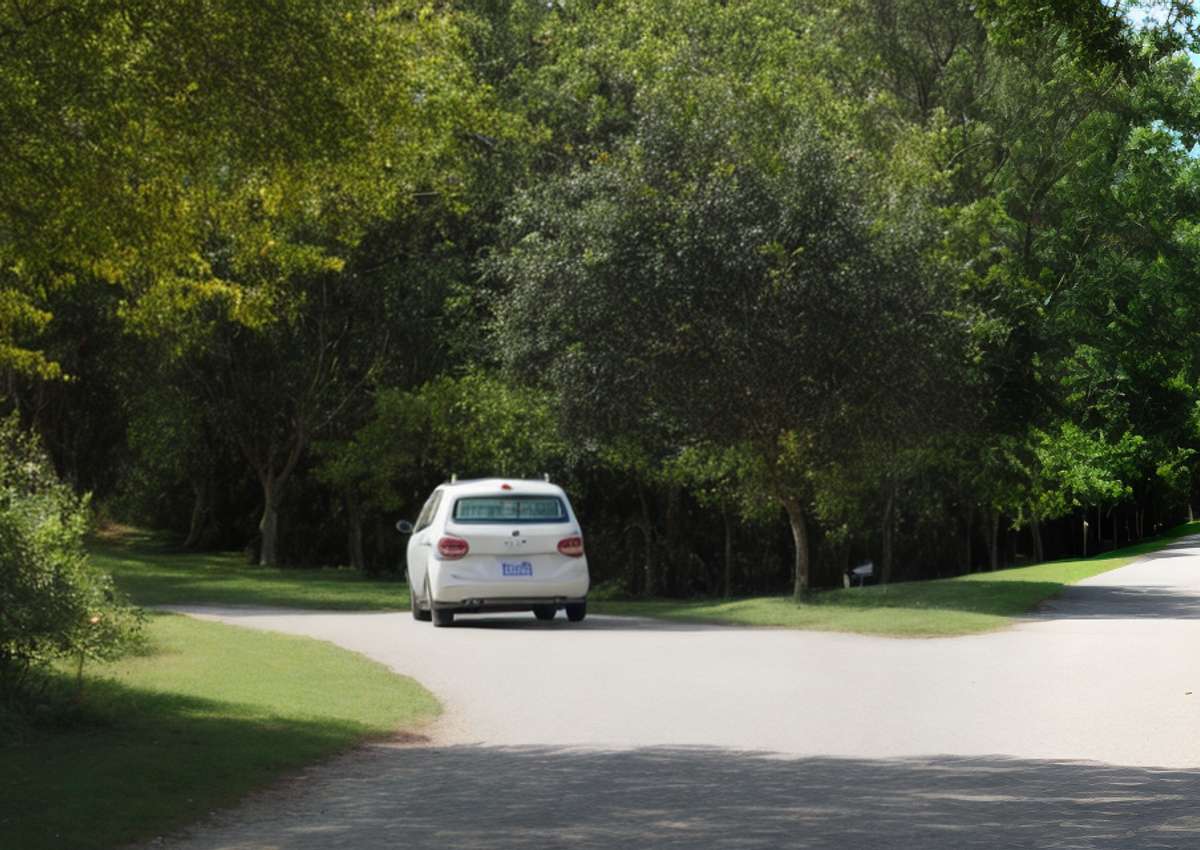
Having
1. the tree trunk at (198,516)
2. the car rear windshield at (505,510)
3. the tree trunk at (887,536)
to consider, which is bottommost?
the car rear windshield at (505,510)

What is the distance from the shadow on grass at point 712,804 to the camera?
855cm

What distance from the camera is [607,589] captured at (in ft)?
143

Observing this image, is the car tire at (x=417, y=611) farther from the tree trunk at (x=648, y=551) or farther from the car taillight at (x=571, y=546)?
the tree trunk at (x=648, y=551)

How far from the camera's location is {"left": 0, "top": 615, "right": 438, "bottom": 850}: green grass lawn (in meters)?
9.36

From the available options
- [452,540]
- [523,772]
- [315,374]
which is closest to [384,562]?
[315,374]

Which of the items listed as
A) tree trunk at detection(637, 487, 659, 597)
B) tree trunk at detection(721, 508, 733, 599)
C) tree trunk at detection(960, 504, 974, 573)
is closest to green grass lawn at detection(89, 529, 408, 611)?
tree trunk at detection(637, 487, 659, 597)

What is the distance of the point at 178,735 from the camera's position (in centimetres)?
1227

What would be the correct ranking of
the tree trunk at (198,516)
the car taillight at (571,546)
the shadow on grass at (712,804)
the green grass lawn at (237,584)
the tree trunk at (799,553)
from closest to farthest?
the shadow on grass at (712,804), the car taillight at (571,546), the tree trunk at (799,553), the green grass lawn at (237,584), the tree trunk at (198,516)

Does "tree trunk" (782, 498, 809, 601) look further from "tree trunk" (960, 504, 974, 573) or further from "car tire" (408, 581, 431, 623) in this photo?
"tree trunk" (960, 504, 974, 573)

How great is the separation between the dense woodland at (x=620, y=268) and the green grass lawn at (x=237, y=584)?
2871 millimetres

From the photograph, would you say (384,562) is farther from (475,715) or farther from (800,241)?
(475,715)

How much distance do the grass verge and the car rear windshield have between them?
390cm

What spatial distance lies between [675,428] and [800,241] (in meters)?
4.02

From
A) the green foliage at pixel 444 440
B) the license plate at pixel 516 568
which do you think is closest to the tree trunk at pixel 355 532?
the green foliage at pixel 444 440
